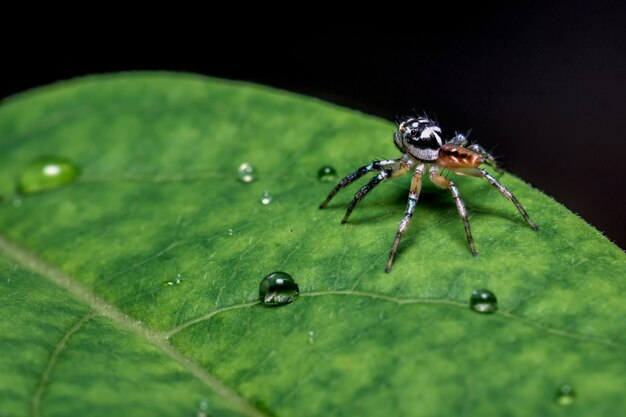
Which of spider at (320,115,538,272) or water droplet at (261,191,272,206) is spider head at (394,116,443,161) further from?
water droplet at (261,191,272,206)

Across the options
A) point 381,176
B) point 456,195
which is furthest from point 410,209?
point 381,176

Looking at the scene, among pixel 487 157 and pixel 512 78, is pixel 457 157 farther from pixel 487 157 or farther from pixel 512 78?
pixel 512 78

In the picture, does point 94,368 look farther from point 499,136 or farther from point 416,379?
point 499,136

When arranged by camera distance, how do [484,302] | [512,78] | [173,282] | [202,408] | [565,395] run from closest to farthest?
[565,395], [202,408], [484,302], [173,282], [512,78]

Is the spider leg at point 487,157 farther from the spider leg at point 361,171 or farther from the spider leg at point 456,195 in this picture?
the spider leg at point 361,171

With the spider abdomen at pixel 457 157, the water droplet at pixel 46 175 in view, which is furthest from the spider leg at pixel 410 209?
the water droplet at pixel 46 175

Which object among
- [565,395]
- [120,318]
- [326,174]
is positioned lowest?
[565,395]

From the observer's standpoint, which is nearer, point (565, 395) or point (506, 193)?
point (565, 395)
